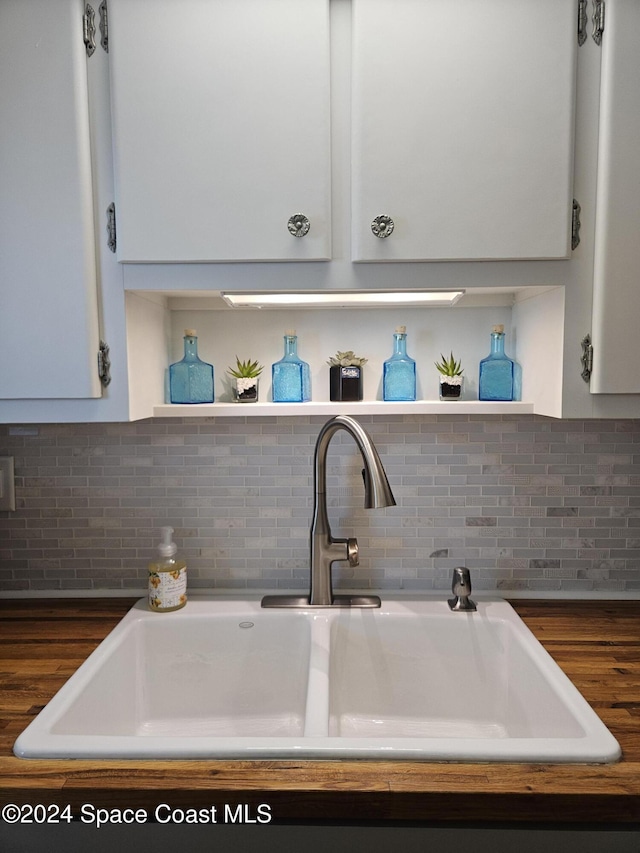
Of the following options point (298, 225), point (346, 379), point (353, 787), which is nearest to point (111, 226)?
point (298, 225)

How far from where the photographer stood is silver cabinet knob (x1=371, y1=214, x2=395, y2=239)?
115cm

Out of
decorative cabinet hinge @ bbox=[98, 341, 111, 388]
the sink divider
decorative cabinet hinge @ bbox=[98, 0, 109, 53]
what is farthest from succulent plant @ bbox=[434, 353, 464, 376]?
decorative cabinet hinge @ bbox=[98, 0, 109, 53]

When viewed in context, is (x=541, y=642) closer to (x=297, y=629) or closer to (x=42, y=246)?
(x=297, y=629)

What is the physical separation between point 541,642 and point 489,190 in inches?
38.3

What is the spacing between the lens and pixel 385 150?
1142mm

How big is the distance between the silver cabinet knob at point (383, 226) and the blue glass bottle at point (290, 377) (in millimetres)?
400

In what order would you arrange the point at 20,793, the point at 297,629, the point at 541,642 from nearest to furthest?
1. the point at 20,793
2. the point at 541,642
3. the point at 297,629

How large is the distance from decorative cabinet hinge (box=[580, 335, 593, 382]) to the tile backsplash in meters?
0.34

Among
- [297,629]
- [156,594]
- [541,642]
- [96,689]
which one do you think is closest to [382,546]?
[297,629]

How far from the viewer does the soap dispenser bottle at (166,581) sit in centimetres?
144

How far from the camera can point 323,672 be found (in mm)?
1176

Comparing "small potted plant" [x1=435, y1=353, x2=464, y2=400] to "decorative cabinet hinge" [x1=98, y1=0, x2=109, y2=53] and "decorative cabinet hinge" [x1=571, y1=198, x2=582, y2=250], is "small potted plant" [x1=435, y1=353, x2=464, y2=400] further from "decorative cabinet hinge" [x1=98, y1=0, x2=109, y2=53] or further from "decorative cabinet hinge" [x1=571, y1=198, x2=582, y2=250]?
"decorative cabinet hinge" [x1=98, y1=0, x2=109, y2=53]

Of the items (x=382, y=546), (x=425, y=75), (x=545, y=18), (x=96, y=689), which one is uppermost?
(x=545, y=18)

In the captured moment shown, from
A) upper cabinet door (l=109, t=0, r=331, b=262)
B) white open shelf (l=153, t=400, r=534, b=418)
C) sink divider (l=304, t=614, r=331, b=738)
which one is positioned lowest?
sink divider (l=304, t=614, r=331, b=738)
